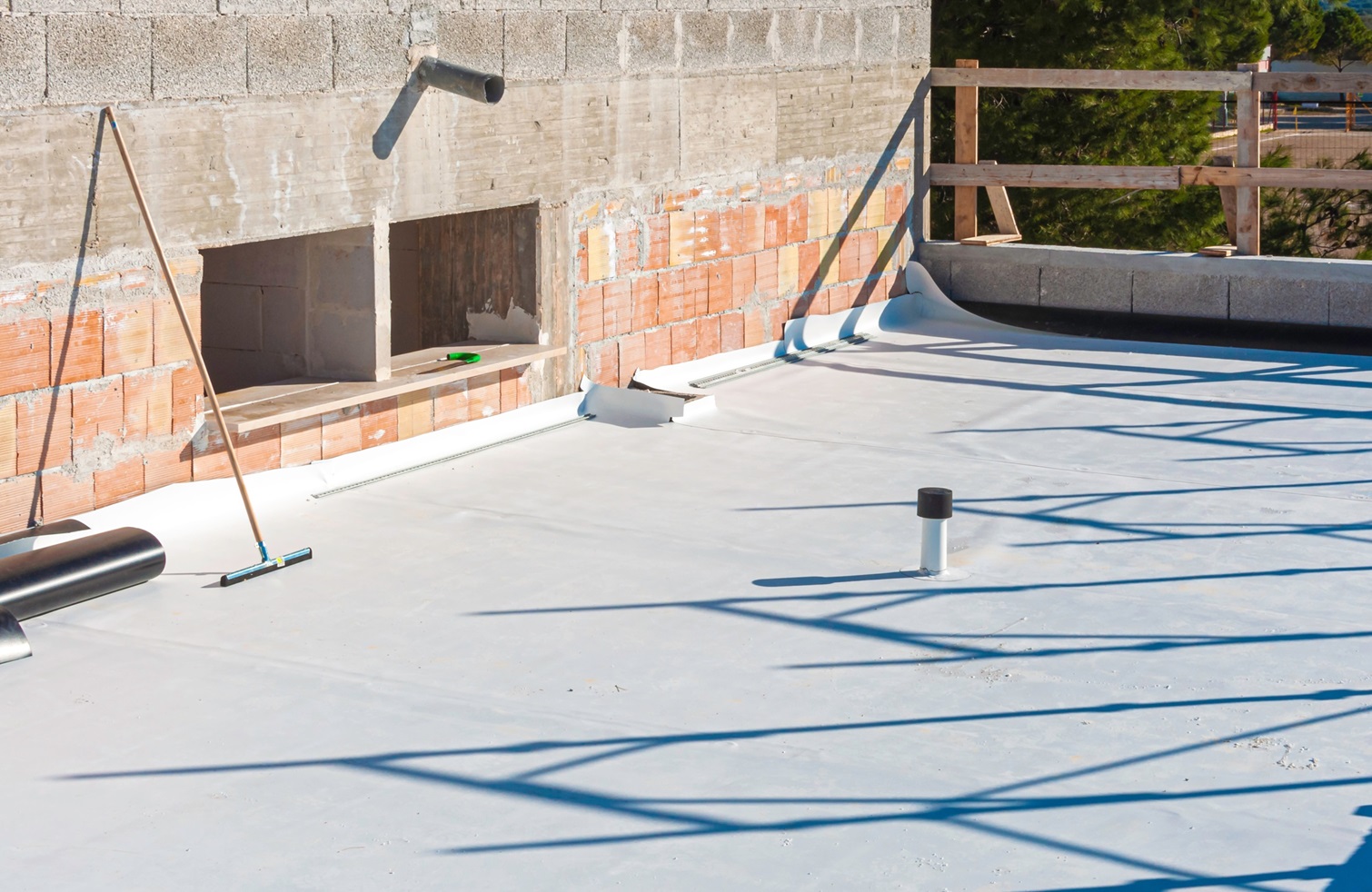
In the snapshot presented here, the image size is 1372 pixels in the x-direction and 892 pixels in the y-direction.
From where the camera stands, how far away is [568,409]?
9914mm

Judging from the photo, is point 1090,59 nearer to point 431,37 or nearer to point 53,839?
point 431,37

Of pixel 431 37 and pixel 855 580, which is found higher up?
pixel 431 37

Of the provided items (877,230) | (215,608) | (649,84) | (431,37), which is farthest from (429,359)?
(877,230)

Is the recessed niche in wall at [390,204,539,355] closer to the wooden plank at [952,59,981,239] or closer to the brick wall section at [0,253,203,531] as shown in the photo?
the brick wall section at [0,253,203,531]

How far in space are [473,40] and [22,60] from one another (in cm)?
287

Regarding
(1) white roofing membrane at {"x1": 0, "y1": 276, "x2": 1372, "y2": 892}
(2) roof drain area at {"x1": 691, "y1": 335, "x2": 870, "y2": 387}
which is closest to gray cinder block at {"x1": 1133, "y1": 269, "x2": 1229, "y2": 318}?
(2) roof drain area at {"x1": 691, "y1": 335, "x2": 870, "y2": 387}

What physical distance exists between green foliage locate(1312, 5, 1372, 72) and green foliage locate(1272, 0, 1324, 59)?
81.3 inches

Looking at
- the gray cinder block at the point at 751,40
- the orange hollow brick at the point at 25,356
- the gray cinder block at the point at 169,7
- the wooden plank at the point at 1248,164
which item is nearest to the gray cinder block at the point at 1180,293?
the wooden plank at the point at 1248,164

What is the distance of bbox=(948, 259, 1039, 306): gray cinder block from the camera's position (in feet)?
43.8

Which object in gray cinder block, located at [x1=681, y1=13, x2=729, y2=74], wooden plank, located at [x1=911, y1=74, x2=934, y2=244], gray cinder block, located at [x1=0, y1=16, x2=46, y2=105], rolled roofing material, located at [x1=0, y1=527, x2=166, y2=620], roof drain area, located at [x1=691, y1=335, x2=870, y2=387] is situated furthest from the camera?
wooden plank, located at [x1=911, y1=74, x2=934, y2=244]

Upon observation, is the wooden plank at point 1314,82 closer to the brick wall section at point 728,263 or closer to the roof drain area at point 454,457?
the brick wall section at point 728,263

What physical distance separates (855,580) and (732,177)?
200 inches

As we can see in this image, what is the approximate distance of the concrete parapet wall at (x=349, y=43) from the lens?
273 inches

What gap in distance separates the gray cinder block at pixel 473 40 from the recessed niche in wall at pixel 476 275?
93 cm
